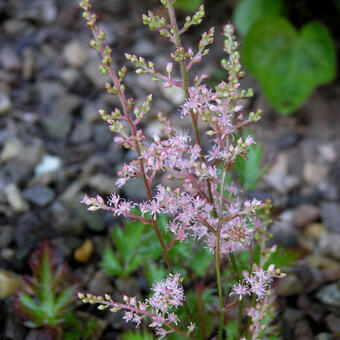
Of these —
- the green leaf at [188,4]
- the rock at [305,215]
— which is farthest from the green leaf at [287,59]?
the rock at [305,215]

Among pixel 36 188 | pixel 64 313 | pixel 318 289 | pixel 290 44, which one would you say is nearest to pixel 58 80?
pixel 36 188

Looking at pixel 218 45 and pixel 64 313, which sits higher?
pixel 218 45

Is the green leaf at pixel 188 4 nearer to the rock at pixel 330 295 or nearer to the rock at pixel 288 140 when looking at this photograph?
the rock at pixel 288 140

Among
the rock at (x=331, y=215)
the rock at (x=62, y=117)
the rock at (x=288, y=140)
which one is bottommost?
the rock at (x=331, y=215)

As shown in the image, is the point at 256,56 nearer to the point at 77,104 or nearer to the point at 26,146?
the point at 77,104

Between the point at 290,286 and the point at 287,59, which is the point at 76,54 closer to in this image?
the point at 287,59

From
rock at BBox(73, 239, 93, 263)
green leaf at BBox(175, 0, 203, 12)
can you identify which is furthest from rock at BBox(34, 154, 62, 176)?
green leaf at BBox(175, 0, 203, 12)

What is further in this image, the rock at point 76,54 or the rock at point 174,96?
the rock at point 76,54
